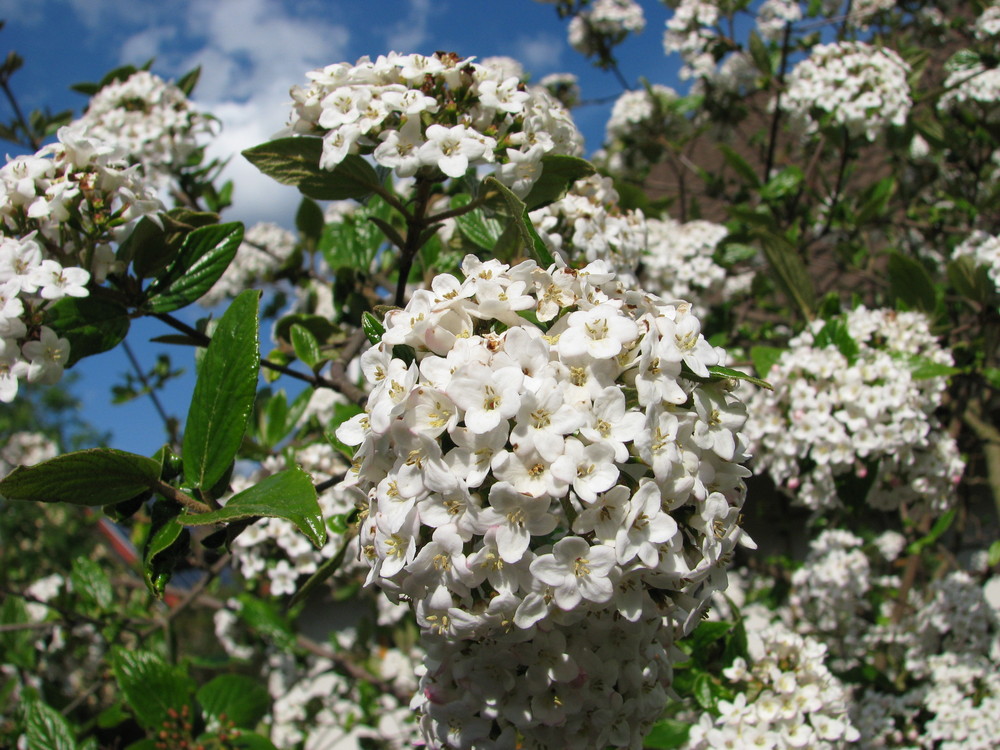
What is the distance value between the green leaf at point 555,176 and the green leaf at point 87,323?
3.71 feet

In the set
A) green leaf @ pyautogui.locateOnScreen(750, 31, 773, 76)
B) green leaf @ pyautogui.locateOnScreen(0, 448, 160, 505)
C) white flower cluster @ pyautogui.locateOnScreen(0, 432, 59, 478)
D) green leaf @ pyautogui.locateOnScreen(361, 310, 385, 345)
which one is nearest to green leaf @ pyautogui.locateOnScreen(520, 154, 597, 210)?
green leaf @ pyautogui.locateOnScreen(361, 310, 385, 345)

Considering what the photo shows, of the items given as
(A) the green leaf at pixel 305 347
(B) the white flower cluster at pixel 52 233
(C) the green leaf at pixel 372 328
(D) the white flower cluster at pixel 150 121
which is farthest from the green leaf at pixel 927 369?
(D) the white flower cluster at pixel 150 121

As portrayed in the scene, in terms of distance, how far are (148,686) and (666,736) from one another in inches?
76.1

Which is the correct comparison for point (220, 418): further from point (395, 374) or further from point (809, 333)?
point (809, 333)

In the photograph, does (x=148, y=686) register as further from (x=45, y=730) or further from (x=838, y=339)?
(x=838, y=339)

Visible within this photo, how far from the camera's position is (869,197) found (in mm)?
4066

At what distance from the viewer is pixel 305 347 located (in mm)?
2070

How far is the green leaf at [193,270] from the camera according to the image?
1.81m

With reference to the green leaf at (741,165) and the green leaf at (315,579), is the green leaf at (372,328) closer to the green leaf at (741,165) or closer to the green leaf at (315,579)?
the green leaf at (315,579)

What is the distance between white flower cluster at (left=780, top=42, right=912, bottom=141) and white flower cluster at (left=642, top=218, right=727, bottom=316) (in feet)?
2.70

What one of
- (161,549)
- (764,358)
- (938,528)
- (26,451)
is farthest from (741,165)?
(26,451)

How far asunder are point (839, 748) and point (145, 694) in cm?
250

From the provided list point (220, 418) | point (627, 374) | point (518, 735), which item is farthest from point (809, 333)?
point (220, 418)

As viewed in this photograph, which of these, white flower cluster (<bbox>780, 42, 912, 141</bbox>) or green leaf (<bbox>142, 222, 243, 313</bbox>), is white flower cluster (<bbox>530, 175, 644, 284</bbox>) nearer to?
green leaf (<bbox>142, 222, 243, 313</bbox>)
